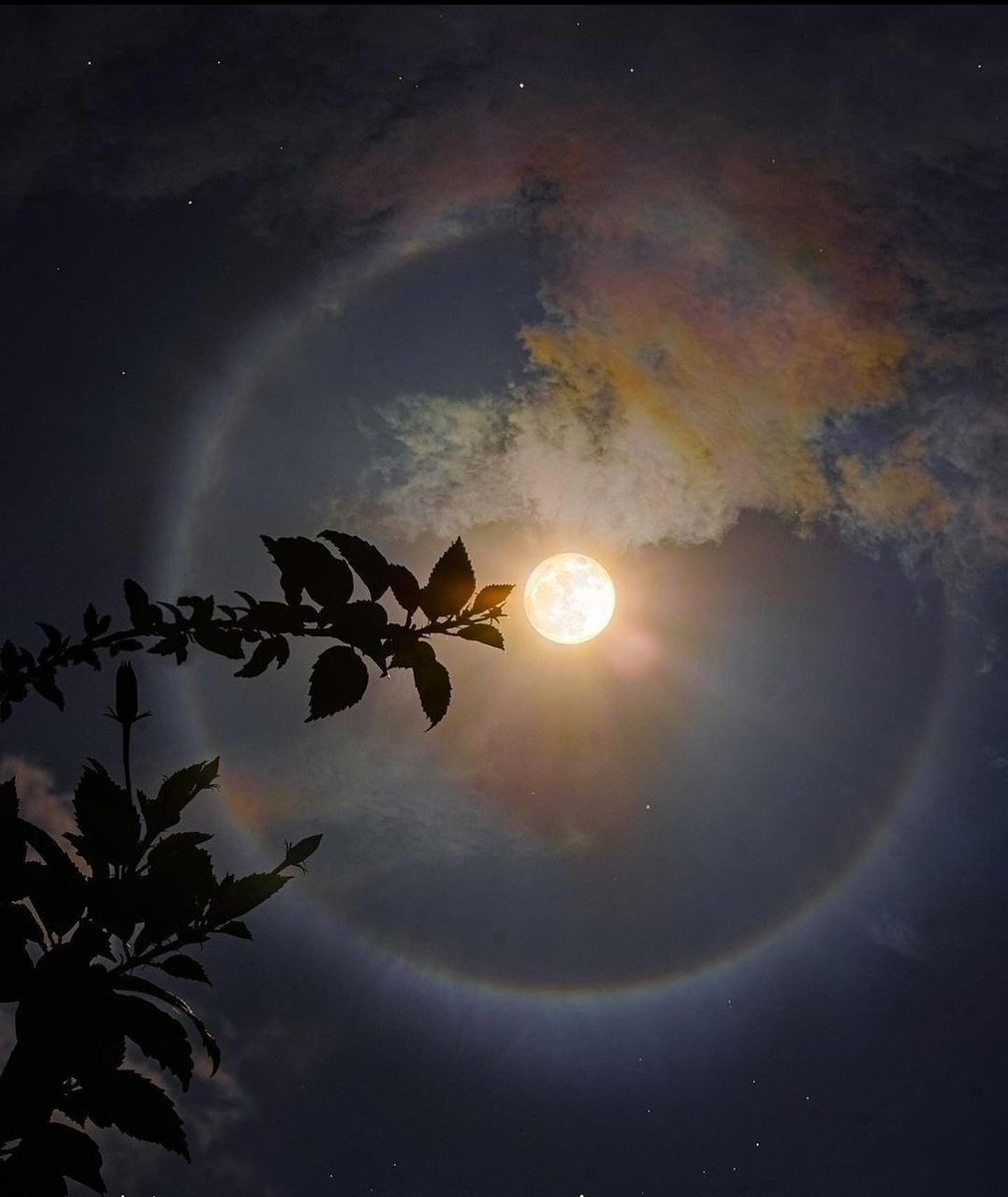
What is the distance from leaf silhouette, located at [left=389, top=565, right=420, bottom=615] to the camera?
215cm

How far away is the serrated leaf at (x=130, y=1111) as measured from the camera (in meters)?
1.99

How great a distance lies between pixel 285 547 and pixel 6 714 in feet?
3.76

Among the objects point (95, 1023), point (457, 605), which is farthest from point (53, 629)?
point (457, 605)

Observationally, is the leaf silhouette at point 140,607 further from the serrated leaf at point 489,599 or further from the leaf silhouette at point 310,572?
the serrated leaf at point 489,599

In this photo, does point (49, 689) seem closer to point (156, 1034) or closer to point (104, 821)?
point (104, 821)

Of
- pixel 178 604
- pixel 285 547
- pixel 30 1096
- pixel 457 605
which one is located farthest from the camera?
pixel 178 604

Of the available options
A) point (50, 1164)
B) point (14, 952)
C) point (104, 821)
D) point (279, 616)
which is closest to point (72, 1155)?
point (50, 1164)

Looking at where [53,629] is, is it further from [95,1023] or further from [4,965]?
[95,1023]

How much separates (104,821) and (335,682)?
32.9 inches

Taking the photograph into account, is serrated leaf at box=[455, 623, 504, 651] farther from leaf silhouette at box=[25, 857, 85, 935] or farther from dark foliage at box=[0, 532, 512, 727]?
leaf silhouette at box=[25, 857, 85, 935]

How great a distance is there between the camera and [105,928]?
2.14 m

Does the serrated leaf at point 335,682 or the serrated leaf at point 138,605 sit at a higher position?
the serrated leaf at point 138,605

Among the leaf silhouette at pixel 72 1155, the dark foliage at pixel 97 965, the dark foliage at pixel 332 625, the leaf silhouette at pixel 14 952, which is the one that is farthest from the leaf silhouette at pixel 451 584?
the leaf silhouette at pixel 72 1155

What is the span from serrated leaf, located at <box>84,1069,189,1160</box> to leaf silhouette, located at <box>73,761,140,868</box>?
1.82 feet
